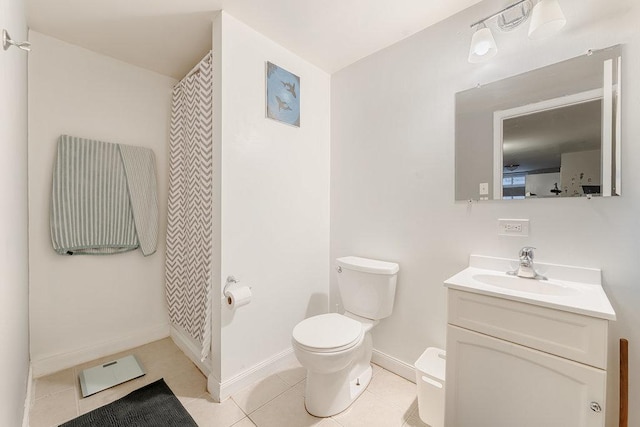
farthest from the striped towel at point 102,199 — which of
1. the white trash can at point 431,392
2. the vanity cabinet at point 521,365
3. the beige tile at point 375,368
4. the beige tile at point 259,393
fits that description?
the vanity cabinet at point 521,365

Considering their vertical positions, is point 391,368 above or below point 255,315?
below

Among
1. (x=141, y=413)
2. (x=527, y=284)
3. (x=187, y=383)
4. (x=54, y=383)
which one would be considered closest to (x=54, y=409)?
(x=54, y=383)

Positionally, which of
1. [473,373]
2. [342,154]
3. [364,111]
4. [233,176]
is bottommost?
[473,373]

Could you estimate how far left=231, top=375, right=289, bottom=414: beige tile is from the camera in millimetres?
1592

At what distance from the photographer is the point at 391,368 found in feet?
6.25

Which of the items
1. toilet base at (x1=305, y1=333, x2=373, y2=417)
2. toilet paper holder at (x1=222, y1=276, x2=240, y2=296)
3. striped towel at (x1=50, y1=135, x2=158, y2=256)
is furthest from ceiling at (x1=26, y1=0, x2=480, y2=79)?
toilet base at (x1=305, y1=333, x2=373, y2=417)

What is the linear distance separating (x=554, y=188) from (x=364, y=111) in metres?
1.28

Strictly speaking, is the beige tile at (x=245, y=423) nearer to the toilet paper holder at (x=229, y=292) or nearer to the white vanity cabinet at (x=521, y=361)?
the toilet paper holder at (x=229, y=292)

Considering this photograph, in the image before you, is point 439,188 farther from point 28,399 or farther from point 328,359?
point 28,399

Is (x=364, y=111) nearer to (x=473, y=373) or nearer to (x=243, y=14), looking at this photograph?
(x=243, y=14)

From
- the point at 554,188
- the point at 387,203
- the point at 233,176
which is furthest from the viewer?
A: the point at 387,203

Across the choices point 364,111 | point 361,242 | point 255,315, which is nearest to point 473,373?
point 361,242

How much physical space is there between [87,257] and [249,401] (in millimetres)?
1577

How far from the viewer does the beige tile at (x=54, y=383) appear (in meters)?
1.66
